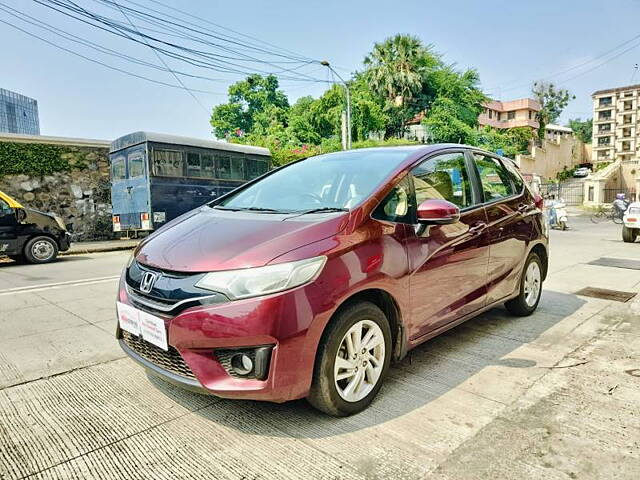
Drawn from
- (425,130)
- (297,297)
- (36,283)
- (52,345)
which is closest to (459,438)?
(297,297)

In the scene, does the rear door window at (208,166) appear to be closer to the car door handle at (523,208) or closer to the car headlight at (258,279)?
the car door handle at (523,208)

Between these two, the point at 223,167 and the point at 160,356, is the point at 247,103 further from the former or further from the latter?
the point at 160,356

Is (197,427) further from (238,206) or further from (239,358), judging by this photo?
(238,206)

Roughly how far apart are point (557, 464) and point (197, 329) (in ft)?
5.73

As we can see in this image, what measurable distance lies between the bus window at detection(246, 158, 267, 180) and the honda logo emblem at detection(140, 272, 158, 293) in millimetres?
11155

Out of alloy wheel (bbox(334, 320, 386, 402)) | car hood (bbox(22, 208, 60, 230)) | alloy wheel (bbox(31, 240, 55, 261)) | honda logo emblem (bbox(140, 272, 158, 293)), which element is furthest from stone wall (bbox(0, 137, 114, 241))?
alloy wheel (bbox(334, 320, 386, 402))

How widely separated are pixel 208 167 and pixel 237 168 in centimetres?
110

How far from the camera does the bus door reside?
1099cm

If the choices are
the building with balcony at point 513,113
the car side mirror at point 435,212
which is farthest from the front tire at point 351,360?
the building with balcony at point 513,113

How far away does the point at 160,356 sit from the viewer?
2402 millimetres

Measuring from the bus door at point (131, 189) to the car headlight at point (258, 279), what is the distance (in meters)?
9.42

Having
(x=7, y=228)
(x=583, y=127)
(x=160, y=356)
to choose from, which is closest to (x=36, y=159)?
(x=7, y=228)

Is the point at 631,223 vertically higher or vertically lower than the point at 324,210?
lower

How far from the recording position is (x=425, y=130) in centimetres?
3719
